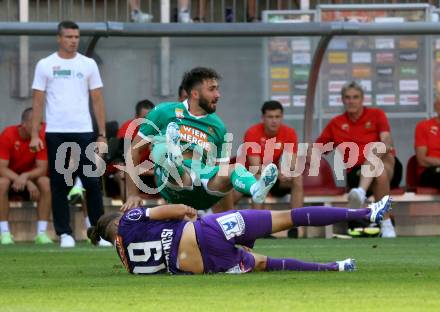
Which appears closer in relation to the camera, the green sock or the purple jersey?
the purple jersey

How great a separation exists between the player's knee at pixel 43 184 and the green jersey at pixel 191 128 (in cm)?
424

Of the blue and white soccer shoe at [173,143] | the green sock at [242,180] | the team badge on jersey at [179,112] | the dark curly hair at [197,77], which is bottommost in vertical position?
the green sock at [242,180]

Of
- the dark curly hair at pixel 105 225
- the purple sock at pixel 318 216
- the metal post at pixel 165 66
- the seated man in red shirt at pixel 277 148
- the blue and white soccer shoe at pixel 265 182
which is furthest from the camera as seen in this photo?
the metal post at pixel 165 66

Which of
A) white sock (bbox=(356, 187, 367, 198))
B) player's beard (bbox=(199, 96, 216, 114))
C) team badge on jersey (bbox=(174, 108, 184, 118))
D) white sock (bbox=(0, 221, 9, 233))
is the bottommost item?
white sock (bbox=(0, 221, 9, 233))

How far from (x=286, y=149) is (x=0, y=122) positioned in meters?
3.59

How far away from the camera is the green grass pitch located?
26.8 ft

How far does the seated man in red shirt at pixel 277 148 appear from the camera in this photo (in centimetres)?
1728

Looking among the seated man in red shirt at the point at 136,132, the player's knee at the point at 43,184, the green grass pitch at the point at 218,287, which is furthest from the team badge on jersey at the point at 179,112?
the player's knee at the point at 43,184

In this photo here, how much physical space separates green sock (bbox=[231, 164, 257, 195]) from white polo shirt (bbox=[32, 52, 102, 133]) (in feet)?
12.3

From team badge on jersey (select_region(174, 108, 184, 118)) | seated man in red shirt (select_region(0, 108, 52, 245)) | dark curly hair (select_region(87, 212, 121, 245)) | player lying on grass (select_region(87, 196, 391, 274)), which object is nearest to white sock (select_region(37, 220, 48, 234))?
seated man in red shirt (select_region(0, 108, 52, 245))

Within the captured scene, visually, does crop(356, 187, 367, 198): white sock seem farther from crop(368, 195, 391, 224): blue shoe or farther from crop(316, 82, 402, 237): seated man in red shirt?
crop(368, 195, 391, 224): blue shoe

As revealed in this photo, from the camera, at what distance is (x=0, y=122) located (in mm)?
17719

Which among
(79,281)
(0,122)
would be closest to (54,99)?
(0,122)

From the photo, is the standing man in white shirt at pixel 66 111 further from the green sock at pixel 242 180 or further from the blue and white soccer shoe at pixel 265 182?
the blue and white soccer shoe at pixel 265 182
